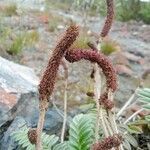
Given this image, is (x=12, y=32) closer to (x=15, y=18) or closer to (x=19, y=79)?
(x=15, y=18)

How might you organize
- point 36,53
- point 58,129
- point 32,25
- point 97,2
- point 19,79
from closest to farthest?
point 58,129
point 19,79
point 36,53
point 97,2
point 32,25

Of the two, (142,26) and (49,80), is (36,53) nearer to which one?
(49,80)

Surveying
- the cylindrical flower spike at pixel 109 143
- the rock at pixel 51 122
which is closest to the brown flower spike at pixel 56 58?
the cylindrical flower spike at pixel 109 143

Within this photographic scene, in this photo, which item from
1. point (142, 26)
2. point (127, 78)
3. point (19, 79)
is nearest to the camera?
point (19, 79)

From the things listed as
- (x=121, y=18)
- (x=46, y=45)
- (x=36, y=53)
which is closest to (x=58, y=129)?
(x=36, y=53)

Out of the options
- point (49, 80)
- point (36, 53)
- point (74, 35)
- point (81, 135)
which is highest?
point (74, 35)

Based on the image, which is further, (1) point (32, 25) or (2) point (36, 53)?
(1) point (32, 25)

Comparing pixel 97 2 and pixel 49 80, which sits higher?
pixel 49 80
